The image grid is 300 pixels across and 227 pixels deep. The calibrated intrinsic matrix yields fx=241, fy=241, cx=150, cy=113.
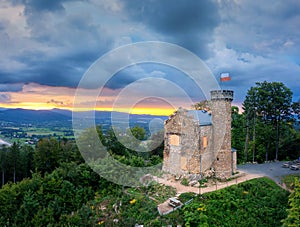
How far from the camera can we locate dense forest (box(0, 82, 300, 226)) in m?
16.1

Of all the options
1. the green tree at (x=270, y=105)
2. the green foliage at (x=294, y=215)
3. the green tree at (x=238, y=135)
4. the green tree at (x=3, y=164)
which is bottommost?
the green tree at (x=3, y=164)

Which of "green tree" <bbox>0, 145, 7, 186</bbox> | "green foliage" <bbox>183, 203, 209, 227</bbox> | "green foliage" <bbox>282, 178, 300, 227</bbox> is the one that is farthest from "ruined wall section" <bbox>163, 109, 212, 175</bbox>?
"green tree" <bbox>0, 145, 7, 186</bbox>

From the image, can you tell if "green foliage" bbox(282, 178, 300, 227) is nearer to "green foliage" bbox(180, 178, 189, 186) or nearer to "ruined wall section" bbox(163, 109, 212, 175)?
"green foliage" bbox(180, 178, 189, 186)

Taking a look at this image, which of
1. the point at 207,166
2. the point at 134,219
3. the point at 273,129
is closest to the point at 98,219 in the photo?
the point at 134,219

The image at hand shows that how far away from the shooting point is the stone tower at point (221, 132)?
22203 millimetres

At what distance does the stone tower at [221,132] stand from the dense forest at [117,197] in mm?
2596

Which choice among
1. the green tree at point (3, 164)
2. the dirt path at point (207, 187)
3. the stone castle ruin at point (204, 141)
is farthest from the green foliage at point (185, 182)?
the green tree at point (3, 164)

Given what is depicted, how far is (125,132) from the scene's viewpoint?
3362 centimetres

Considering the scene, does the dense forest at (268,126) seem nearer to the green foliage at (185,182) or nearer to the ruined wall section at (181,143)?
the ruined wall section at (181,143)

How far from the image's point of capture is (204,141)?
871 inches

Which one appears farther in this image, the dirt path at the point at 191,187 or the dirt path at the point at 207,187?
the dirt path at the point at 207,187

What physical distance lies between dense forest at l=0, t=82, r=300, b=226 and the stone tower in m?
2.60

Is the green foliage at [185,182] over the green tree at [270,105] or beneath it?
beneath

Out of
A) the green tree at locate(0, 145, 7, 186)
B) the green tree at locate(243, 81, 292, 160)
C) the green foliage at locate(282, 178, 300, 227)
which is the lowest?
the green tree at locate(0, 145, 7, 186)
